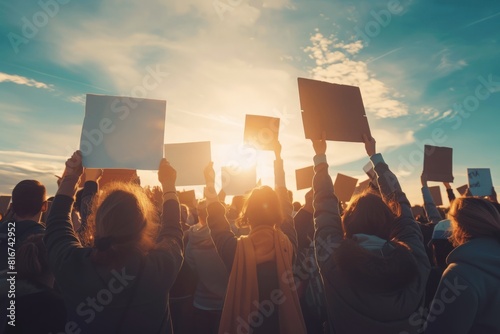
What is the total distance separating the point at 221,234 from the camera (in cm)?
318

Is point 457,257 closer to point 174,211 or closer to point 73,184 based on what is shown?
point 174,211

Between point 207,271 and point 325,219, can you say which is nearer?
point 325,219

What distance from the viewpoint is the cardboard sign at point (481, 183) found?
715cm

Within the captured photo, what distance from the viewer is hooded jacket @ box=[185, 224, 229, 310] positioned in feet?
14.0

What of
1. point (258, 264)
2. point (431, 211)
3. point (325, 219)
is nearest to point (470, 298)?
point (325, 219)

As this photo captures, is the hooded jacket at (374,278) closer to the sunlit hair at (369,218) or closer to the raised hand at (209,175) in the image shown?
the sunlit hair at (369,218)

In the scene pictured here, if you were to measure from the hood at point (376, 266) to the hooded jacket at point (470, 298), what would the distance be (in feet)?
0.97

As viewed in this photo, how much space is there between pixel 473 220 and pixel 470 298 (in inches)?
23.5

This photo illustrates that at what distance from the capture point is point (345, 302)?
2.21 m

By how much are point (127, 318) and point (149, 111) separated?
6.08 feet

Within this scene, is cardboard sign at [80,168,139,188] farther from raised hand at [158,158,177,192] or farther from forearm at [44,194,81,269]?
forearm at [44,194,81,269]

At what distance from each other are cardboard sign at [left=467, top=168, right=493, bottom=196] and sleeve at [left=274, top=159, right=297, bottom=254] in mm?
5320

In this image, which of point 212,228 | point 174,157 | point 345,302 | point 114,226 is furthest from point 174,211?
point 174,157

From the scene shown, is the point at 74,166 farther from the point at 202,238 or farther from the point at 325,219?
the point at 202,238
